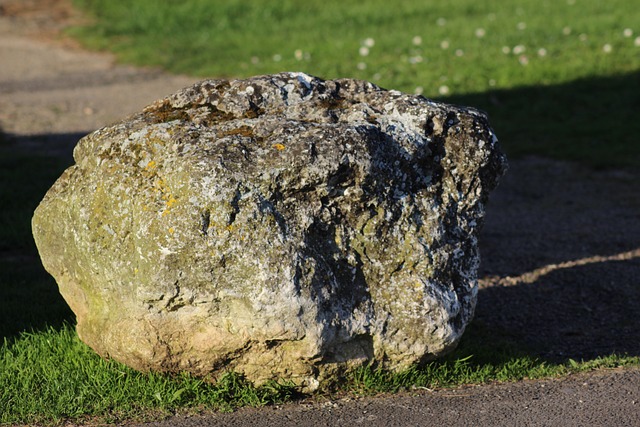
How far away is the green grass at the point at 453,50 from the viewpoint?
1048cm

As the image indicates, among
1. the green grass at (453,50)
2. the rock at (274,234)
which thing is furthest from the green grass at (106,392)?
the green grass at (453,50)

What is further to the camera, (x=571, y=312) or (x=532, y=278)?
(x=532, y=278)

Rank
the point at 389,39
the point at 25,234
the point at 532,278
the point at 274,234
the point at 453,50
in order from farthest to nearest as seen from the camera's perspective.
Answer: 1. the point at 389,39
2. the point at 453,50
3. the point at 25,234
4. the point at 532,278
5. the point at 274,234

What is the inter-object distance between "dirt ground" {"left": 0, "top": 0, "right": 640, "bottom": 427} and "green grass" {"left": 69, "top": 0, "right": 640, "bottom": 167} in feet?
3.09

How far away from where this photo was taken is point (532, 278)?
6.38m

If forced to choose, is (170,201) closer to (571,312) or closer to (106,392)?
(106,392)

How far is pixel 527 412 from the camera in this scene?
426 centimetres

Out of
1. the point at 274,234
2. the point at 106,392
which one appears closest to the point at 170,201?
the point at 274,234

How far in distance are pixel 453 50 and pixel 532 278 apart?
7.65 metres

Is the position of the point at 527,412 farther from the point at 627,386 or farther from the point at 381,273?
the point at 381,273

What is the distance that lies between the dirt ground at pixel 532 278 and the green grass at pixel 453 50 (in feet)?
3.09

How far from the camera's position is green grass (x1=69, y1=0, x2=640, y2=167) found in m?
10.5

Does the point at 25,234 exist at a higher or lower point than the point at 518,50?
lower

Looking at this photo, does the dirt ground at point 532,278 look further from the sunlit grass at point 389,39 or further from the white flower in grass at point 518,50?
the white flower in grass at point 518,50
